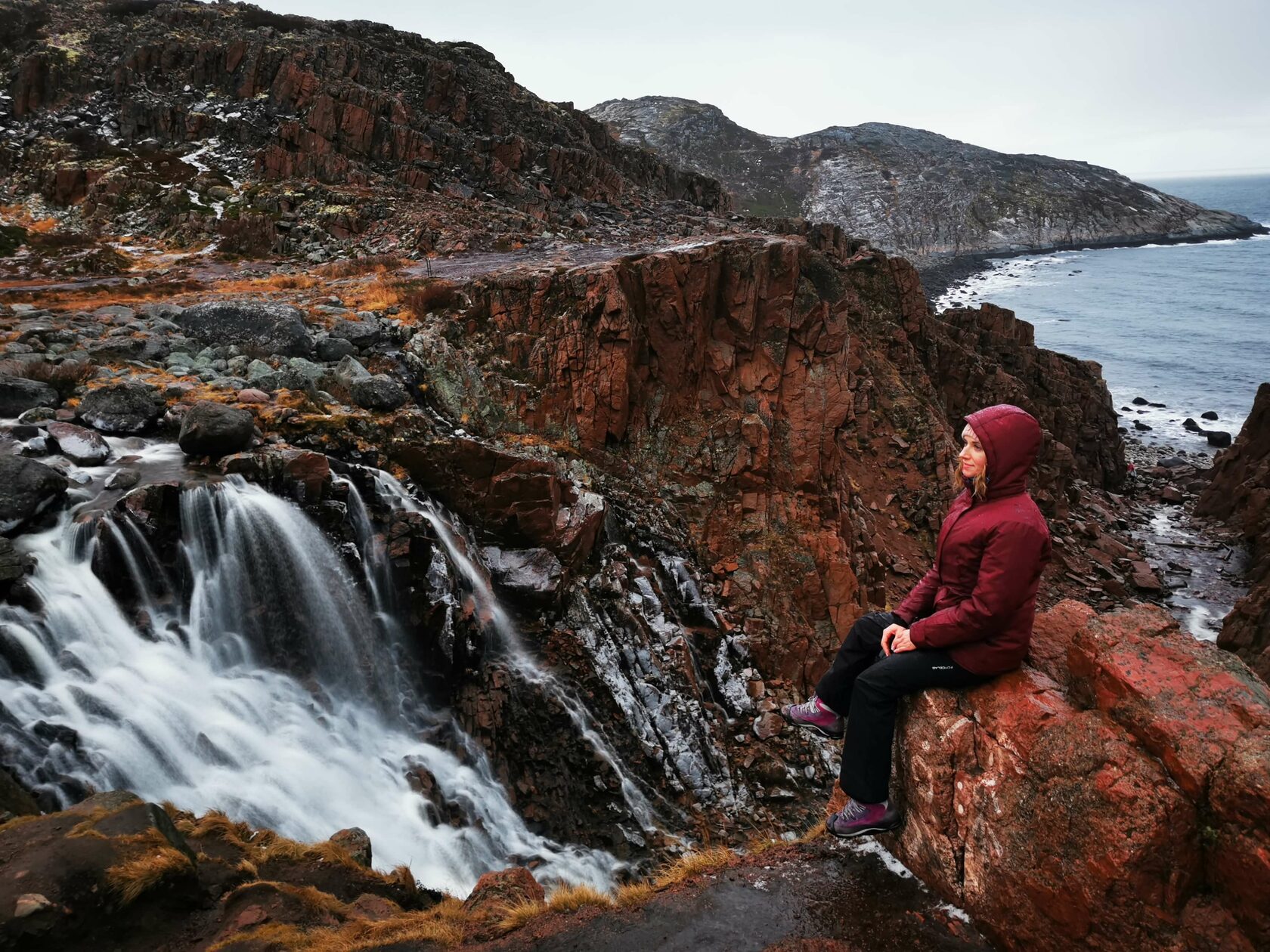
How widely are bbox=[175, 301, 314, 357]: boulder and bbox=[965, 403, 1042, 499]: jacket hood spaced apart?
16.1 m

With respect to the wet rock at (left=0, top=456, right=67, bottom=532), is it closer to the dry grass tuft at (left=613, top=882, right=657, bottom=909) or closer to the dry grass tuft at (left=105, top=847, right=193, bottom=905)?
the dry grass tuft at (left=105, top=847, right=193, bottom=905)

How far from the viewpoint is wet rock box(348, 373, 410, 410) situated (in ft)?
50.4

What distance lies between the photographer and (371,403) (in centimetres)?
1540

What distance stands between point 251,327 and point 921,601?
17.1m

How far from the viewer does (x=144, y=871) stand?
535 centimetres

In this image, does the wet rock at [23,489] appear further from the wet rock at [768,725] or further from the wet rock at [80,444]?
the wet rock at [768,725]

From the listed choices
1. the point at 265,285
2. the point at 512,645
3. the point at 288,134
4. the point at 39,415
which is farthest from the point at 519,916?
the point at 288,134

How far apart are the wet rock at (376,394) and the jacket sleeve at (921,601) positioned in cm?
1306

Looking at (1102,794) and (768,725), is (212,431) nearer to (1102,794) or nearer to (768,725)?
(768,725)

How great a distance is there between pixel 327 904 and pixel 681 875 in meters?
3.21

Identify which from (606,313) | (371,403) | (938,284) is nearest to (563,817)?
(371,403)

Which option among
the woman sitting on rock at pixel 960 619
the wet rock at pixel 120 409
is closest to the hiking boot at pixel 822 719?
the woman sitting on rock at pixel 960 619

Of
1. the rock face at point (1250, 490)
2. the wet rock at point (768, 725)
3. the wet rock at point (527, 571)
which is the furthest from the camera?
the rock face at point (1250, 490)

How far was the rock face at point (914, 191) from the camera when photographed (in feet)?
437
